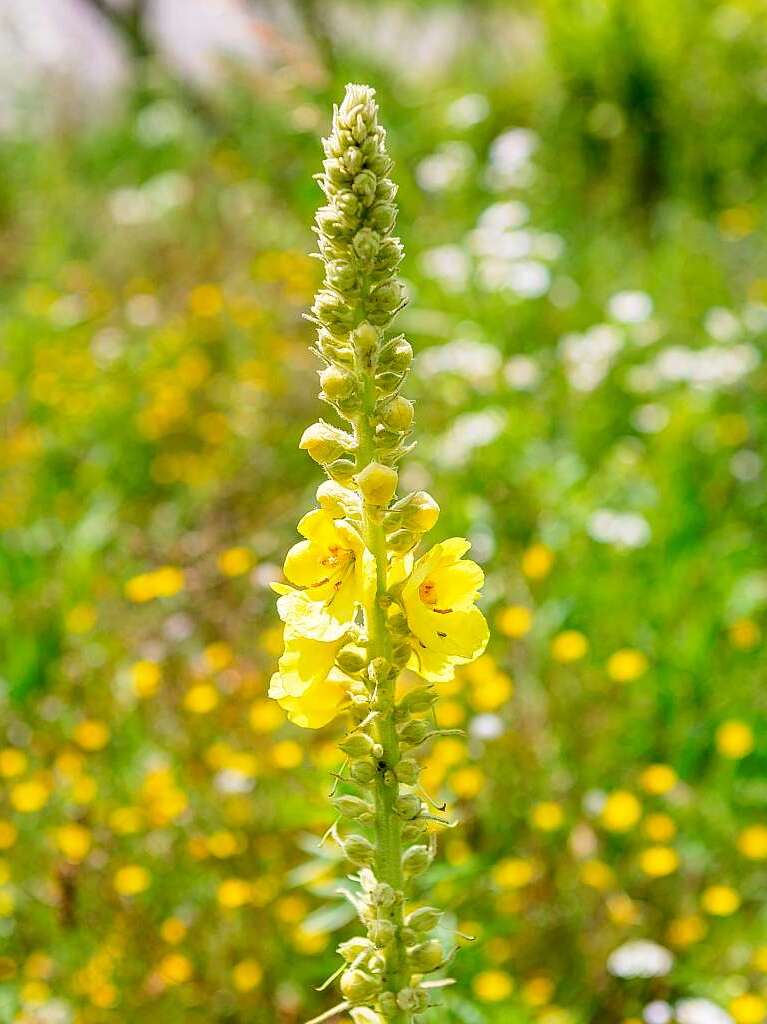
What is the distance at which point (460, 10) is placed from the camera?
8.61 metres

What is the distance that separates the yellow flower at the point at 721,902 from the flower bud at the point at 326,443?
1.61m

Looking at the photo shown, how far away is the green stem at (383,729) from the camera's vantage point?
4.68 feet

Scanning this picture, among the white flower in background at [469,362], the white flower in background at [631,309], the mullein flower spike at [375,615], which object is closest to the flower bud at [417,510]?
the mullein flower spike at [375,615]

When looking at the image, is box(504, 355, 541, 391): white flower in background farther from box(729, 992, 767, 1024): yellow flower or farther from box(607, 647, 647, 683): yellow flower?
box(729, 992, 767, 1024): yellow flower

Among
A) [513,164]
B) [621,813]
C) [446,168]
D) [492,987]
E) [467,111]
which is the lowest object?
[492,987]

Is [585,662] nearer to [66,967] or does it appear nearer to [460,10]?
[66,967]

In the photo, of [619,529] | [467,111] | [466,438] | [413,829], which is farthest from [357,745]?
[467,111]

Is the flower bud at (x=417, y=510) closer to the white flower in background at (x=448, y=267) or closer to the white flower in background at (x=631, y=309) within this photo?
the white flower in background at (x=631, y=309)

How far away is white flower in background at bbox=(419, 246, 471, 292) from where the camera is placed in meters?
4.66

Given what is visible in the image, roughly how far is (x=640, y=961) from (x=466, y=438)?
6.06 ft

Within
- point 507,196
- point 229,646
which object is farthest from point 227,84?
A: point 229,646

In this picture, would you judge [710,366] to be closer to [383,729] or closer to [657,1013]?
[657,1013]

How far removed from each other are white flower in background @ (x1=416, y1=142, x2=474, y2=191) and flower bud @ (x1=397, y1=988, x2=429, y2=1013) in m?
4.24

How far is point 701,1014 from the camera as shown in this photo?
2.14 meters
